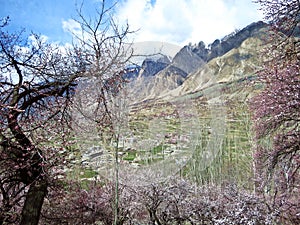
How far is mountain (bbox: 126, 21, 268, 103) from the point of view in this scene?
24.2ft

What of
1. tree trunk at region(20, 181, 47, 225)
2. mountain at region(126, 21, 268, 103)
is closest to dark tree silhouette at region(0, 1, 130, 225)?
tree trunk at region(20, 181, 47, 225)

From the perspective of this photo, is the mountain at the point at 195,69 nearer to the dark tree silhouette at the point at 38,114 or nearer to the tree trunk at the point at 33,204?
the dark tree silhouette at the point at 38,114

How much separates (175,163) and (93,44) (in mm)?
15508

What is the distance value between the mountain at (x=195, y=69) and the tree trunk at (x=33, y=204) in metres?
3.21

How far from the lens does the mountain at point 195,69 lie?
7.38 metres

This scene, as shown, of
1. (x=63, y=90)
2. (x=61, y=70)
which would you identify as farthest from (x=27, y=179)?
(x=61, y=70)

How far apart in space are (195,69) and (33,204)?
104 feet

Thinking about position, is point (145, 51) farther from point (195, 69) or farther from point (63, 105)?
point (195, 69)

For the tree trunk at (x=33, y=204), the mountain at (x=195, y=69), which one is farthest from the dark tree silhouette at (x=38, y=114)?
the mountain at (x=195, y=69)

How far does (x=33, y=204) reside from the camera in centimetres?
349

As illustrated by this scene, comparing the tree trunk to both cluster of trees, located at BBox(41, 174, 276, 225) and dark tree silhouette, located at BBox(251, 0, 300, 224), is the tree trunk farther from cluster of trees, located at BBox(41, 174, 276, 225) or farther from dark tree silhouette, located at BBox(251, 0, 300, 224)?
dark tree silhouette, located at BBox(251, 0, 300, 224)

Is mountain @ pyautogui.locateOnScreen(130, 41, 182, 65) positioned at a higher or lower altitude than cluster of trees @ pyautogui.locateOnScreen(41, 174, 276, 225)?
higher

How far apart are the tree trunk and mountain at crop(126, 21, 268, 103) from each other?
3.21 metres

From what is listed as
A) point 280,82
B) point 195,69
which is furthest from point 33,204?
point 195,69
